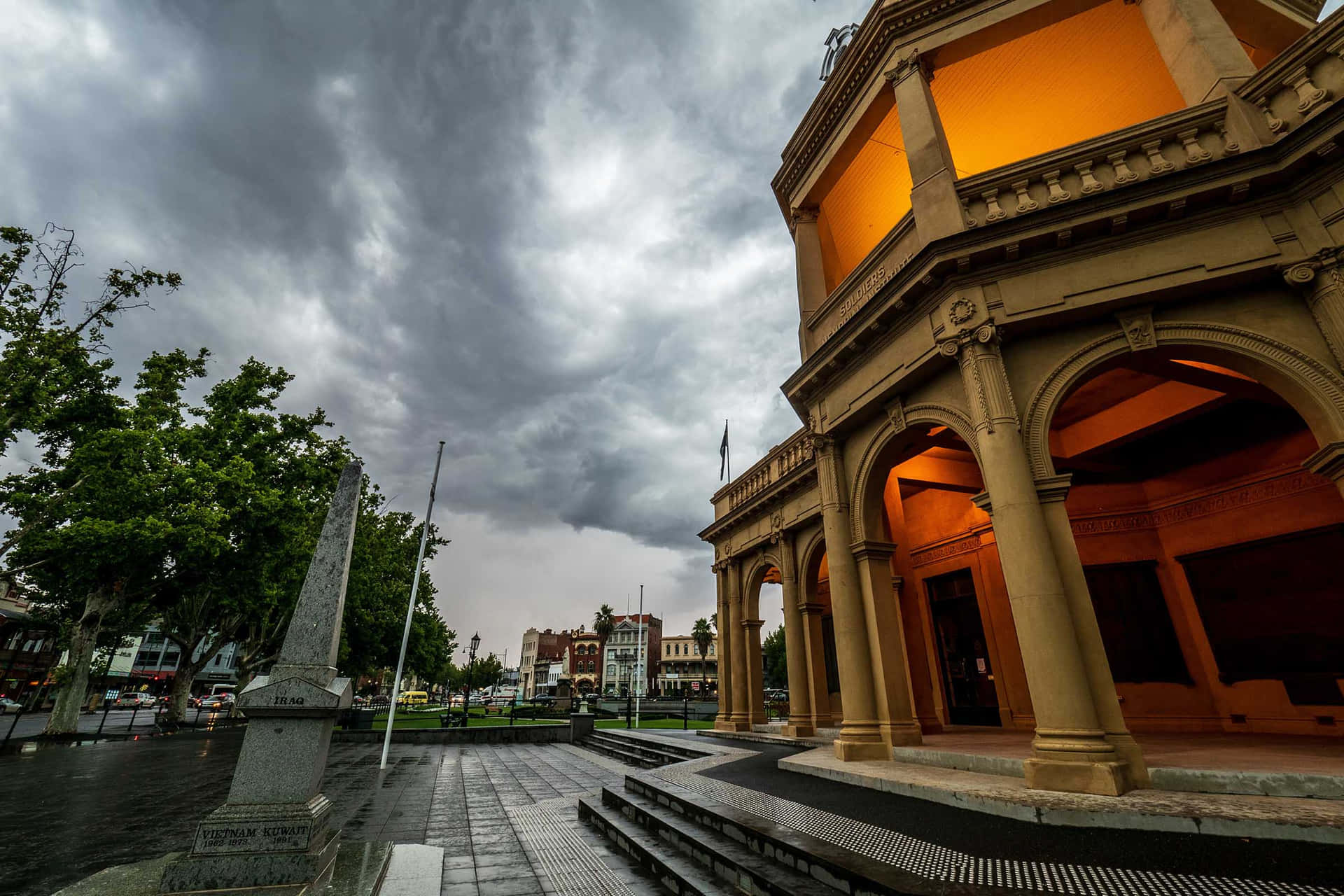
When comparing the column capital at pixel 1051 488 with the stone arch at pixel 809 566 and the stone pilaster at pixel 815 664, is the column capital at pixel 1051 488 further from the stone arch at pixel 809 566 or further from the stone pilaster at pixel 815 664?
the stone pilaster at pixel 815 664

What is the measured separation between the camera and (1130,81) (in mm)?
10812

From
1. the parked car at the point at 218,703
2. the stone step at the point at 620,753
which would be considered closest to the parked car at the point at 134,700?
the parked car at the point at 218,703

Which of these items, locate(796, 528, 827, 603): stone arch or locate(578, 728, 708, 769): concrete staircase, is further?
locate(796, 528, 827, 603): stone arch

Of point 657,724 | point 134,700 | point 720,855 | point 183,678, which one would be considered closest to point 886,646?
point 720,855

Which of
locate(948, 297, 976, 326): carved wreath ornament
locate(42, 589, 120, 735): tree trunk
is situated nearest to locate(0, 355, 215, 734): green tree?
locate(42, 589, 120, 735): tree trunk

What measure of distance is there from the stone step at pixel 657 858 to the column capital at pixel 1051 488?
5.88 m

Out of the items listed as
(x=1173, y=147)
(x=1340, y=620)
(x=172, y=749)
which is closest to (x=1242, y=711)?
(x=1340, y=620)

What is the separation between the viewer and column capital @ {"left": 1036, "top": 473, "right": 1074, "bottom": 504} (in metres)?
6.78

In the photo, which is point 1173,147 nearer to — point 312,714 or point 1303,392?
point 1303,392

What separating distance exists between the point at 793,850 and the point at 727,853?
2.72 ft

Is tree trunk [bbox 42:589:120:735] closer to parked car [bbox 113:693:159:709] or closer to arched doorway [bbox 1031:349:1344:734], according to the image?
arched doorway [bbox 1031:349:1344:734]

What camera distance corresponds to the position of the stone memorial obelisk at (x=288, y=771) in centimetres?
411

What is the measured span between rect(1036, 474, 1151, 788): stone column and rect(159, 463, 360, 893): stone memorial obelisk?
8.03 meters

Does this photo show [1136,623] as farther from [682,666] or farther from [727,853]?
[682,666]
